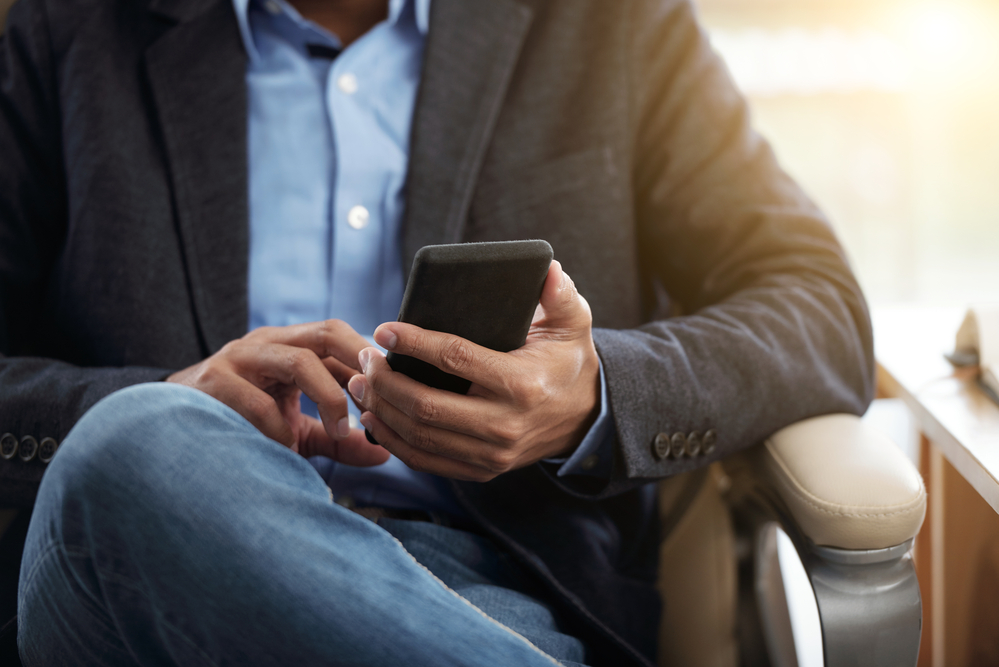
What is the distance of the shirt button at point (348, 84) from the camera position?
2.61 ft

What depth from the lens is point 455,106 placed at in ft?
2.50

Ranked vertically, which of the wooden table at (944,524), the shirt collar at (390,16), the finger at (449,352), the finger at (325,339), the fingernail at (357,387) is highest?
the shirt collar at (390,16)

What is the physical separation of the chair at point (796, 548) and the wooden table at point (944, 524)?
0.18 meters

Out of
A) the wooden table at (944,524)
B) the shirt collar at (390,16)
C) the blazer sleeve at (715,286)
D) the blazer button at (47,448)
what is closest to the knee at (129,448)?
the blazer button at (47,448)

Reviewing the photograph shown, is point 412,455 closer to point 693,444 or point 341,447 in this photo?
point 341,447

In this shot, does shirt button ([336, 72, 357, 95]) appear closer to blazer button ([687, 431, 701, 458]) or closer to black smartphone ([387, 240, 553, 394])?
black smartphone ([387, 240, 553, 394])

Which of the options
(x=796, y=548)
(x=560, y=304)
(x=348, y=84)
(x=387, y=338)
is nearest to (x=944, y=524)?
(x=796, y=548)

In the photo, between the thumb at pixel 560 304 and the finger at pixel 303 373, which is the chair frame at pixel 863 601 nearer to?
the thumb at pixel 560 304

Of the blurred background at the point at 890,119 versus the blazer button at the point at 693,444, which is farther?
the blurred background at the point at 890,119

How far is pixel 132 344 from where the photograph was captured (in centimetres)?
71

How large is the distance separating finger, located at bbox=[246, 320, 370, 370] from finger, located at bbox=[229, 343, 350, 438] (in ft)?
0.05

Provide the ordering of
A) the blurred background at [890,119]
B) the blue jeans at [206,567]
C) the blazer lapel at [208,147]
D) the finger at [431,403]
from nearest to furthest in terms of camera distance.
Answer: the blue jeans at [206,567]
the finger at [431,403]
the blazer lapel at [208,147]
the blurred background at [890,119]

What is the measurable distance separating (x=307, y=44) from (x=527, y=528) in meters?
0.63

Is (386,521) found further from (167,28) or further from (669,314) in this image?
(167,28)
